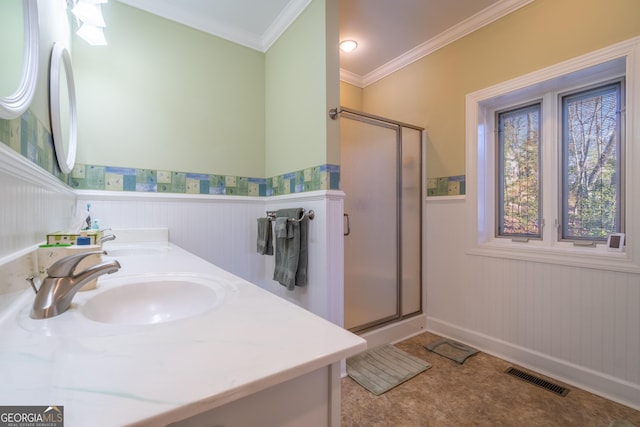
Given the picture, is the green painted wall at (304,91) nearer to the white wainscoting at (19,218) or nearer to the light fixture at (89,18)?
the light fixture at (89,18)

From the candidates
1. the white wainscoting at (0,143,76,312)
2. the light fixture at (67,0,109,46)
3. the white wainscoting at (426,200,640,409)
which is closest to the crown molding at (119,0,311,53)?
the light fixture at (67,0,109,46)

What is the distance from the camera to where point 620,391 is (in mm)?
1375

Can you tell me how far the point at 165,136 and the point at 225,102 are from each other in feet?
1.69

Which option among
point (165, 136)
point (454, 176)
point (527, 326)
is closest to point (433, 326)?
point (527, 326)

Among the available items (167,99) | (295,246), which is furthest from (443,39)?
(167,99)

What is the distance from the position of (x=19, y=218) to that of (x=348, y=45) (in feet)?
7.83

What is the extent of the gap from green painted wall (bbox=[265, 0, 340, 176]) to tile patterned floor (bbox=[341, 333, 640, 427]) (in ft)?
4.43

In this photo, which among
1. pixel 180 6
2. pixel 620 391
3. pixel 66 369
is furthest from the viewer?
pixel 180 6

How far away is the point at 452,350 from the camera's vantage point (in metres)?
1.91

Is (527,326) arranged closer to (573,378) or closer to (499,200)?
(573,378)

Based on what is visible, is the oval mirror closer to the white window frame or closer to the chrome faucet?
the chrome faucet

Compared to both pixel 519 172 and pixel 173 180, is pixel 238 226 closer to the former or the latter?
pixel 173 180

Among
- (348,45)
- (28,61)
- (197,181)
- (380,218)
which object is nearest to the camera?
(28,61)

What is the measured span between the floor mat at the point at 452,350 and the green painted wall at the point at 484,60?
129cm
